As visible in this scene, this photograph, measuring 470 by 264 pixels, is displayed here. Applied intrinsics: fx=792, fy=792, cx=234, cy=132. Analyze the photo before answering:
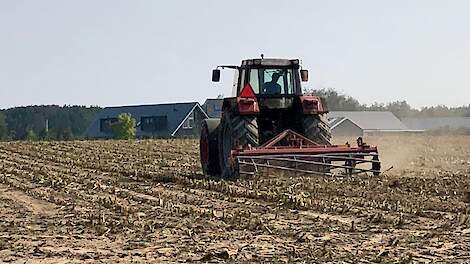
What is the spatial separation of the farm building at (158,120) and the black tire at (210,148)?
50.2 meters

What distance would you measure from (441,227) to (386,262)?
2.12 metres

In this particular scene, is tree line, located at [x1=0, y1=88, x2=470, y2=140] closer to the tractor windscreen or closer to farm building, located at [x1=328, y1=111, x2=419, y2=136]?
farm building, located at [x1=328, y1=111, x2=419, y2=136]

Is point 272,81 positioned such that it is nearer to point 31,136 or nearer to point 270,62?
point 270,62

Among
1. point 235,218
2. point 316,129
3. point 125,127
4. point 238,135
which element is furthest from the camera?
point 125,127

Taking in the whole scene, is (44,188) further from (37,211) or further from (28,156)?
(28,156)

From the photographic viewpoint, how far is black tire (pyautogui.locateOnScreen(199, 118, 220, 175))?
54.6 ft

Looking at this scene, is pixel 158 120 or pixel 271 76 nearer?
pixel 271 76

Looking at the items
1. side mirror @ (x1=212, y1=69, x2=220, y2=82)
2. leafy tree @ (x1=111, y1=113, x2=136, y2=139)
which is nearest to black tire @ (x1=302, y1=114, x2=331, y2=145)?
side mirror @ (x1=212, y1=69, x2=220, y2=82)

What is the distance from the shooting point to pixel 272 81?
16.2 meters

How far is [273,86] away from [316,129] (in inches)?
54.6

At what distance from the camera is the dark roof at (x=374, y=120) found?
76.1 metres

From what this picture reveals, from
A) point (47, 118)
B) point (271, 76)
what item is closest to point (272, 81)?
point (271, 76)

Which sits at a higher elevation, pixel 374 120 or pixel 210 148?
pixel 374 120

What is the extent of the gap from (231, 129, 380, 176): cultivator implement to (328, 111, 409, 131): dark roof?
60.8m
